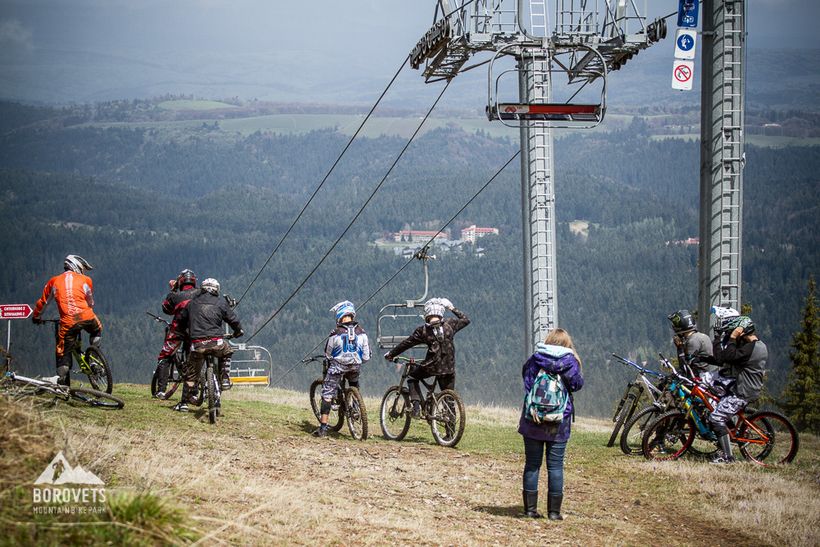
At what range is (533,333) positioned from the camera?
21266 mm

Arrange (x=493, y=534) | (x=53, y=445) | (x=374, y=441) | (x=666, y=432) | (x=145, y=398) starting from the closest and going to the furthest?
(x=53, y=445) < (x=493, y=534) < (x=666, y=432) < (x=374, y=441) < (x=145, y=398)

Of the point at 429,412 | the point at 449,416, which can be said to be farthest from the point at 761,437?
the point at 429,412

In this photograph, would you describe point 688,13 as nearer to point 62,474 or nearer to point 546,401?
point 546,401

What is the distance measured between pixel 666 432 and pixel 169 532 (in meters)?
9.64

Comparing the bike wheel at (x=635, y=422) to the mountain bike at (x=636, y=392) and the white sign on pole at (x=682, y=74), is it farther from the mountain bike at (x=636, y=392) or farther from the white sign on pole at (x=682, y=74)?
the white sign on pole at (x=682, y=74)

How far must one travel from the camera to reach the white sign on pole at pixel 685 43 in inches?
675

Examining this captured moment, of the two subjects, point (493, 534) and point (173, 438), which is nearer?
point (493, 534)

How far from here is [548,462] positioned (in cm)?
1169

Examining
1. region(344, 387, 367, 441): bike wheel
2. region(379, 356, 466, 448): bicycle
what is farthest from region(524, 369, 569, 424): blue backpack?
region(344, 387, 367, 441): bike wheel

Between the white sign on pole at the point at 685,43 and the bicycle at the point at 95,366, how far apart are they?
10055mm

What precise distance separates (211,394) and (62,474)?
26.4ft

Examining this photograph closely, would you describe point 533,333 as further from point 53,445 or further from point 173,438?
point 53,445

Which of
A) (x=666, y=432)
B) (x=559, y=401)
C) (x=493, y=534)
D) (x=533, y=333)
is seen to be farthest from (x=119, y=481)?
(x=533, y=333)

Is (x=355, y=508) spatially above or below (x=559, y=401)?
below
